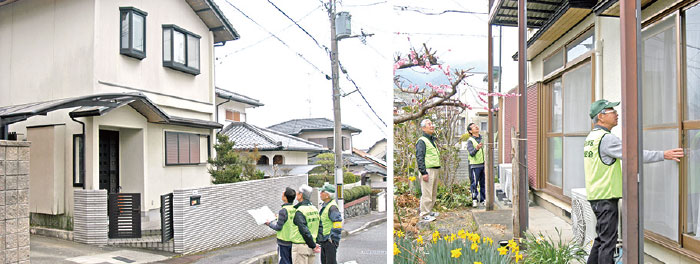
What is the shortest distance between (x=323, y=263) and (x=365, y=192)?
63cm

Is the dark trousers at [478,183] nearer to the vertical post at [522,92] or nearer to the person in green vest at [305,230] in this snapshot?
the vertical post at [522,92]

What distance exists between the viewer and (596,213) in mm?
1481

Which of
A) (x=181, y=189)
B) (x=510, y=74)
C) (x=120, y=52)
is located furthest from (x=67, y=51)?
(x=510, y=74)

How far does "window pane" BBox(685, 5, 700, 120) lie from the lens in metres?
1.32

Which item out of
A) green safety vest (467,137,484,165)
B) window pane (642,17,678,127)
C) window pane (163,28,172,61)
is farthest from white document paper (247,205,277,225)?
window pane (642,17,678,127)

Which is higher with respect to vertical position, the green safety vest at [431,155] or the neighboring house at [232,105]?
the neighboring house at [232,105]

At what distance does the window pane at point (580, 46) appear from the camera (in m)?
1.47

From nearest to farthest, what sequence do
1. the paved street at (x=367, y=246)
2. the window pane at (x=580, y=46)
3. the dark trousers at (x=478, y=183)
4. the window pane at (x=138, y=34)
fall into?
the window pane at (x=580, y=46) < the dark trousers at (x=478, y=183) < the paved street at (x=367, y=246) < the window pane at (x=138, y=34)

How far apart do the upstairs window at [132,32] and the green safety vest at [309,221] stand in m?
1.35

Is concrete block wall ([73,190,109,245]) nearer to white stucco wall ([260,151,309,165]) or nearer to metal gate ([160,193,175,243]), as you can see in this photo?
metal gate ([160,193,175,243])

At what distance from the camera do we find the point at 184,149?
2572 millimetres

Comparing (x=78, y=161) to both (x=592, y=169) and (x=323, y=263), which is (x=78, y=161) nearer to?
(x=323, y=263)

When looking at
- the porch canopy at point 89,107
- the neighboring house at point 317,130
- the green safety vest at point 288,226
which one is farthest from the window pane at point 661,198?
the porch canopy at point 89,107

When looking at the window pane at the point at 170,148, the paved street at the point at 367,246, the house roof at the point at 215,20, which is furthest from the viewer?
the house roof at the point at 215,20
